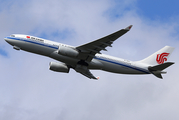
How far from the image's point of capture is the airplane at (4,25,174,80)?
1529 inches

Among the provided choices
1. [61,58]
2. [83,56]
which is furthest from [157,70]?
[61,58]

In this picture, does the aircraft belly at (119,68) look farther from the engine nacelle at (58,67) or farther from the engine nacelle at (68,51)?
the engine nacelle at (58,67)

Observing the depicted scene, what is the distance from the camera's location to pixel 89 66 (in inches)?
1673

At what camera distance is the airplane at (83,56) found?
38.8 meters

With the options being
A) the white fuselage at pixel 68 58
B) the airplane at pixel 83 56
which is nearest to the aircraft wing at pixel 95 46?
the airplane at pixel 83 56

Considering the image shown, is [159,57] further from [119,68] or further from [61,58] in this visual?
[61,58]

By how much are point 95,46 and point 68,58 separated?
4.50 metres

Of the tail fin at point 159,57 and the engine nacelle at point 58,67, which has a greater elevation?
the tail fin at point 159,57

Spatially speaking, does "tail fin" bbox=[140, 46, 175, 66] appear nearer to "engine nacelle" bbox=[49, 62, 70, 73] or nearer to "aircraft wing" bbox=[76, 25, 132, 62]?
"aircraft wing" bbox=[76, 25, 132, 62]

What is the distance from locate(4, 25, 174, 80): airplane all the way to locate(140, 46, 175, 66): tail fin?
0.98 meters

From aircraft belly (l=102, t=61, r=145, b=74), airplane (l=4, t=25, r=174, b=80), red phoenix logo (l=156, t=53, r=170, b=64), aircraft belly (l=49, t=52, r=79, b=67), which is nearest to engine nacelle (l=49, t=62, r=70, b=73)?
airplane (l=4, t=25, r=174, b=80)

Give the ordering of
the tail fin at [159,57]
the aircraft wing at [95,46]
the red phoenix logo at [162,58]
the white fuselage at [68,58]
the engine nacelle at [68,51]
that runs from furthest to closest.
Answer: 1. the red phoenix logo at [162,58]
2. the tail fin at [159,57]
3. the white fuselage at [68,58]
4. the engine nacelle at [68,51]
5. the aircraft wing at [95,46]

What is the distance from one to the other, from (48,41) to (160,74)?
1883cm

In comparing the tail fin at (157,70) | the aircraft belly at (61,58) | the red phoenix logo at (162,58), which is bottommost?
the tail fin at (157,70)
